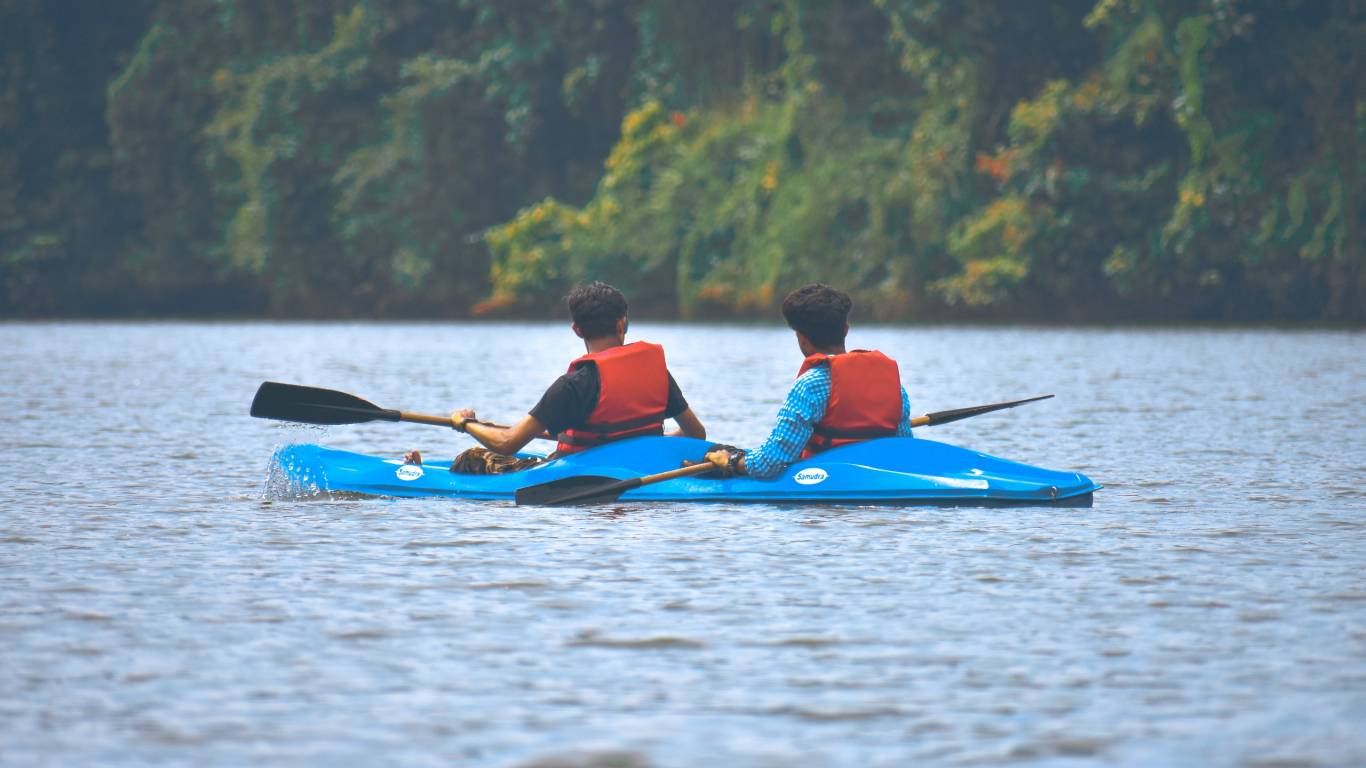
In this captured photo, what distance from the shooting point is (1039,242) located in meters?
36.4

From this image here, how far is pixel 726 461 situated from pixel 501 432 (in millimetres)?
1225

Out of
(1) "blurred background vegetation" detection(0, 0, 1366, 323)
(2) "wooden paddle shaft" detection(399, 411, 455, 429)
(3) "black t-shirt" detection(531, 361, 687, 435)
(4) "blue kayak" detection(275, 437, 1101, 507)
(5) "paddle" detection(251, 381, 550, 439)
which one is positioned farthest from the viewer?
(1) "blurred background vegetation" detection(0, 0, 1366, 323)

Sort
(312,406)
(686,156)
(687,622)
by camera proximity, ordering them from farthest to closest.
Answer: (686,156)
(312,406)
(687,622)

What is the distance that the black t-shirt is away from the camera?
10062 millimetres

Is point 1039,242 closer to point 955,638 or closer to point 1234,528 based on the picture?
point 1234,528

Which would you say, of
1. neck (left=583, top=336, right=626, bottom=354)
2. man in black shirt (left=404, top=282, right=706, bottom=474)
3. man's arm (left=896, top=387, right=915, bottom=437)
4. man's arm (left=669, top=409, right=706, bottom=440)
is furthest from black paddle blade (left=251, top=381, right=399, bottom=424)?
man's arm (left=896, top=387, right=915, bottom=437)

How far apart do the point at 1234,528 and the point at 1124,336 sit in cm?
2406

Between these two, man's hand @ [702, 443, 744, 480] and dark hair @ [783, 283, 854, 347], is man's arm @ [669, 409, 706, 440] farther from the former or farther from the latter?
dark hair @ [783, 283, 854, 347]

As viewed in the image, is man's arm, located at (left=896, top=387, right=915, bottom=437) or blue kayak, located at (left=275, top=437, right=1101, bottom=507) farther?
man's arm, located at (left=896, top=387, right=915, bottom=437)

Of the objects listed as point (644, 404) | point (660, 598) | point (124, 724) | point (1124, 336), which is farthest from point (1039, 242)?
point (124, 724)

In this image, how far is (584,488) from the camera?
1004 centimetres

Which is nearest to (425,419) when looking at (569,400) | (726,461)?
(569,400)

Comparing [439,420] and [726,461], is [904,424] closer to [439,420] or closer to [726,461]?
[726,461]

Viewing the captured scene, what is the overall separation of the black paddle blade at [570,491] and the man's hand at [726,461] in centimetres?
41
